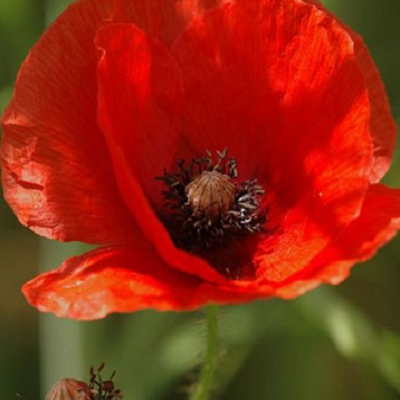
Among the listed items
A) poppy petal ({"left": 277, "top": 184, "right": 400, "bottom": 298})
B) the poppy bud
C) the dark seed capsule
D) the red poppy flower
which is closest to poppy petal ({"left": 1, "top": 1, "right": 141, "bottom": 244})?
the red poppy flower

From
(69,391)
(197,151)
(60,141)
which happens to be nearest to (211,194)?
(197,151)

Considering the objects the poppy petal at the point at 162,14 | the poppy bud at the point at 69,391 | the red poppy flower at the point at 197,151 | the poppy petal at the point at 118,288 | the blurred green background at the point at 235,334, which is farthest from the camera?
the blurred green background at the point at 235,334

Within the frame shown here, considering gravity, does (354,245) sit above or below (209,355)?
above

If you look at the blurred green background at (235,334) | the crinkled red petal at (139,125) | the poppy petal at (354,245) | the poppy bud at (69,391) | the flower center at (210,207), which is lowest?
the blurred green background at (235,334)

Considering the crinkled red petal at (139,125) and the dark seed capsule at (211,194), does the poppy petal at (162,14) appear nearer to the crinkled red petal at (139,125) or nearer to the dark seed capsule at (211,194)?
the crinkled red petal at (139,125)

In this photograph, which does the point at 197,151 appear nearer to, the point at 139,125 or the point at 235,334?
the point at 139,125

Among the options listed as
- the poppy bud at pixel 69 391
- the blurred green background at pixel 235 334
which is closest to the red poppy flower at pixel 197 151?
the poppy bud at pixel 69 391

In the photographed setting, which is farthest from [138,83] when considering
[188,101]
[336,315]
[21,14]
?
[336,315]
